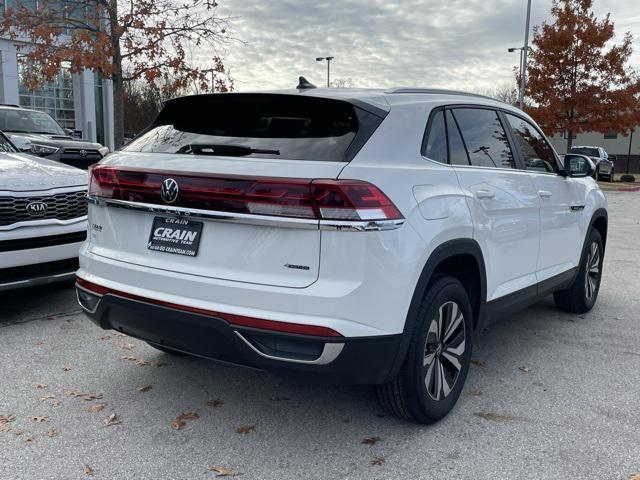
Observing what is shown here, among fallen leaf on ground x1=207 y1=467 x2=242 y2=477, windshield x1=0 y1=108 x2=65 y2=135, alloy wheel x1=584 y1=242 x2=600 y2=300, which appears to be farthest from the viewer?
windshield x1=0 y1=108 x2=65 y2=135

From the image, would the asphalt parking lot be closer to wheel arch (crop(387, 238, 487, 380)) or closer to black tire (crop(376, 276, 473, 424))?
black tire (crop(376, 276, 473, 424))

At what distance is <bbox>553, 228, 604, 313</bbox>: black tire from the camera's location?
546 centimetres

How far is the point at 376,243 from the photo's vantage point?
8.82 ft

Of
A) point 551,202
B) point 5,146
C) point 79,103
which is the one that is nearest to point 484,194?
point 551,202

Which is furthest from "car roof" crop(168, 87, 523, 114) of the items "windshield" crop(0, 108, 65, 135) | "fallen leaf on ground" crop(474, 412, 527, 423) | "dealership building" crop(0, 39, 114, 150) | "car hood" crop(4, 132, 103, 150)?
"dealership building" crop(0, 39, 114, 150)

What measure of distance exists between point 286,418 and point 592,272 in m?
3.70

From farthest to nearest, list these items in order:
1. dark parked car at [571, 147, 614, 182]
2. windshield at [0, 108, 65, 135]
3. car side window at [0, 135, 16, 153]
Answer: dark parked car at [571, 147, 614, 182]
windshield at [0, 108, 65, 135]
car side window at [0, 135, 16, 153]

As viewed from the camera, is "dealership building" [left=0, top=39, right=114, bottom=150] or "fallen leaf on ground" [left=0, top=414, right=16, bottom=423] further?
"dealership building" [left=0, top=39, right=114, bottom=150]

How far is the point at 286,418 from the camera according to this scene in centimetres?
342

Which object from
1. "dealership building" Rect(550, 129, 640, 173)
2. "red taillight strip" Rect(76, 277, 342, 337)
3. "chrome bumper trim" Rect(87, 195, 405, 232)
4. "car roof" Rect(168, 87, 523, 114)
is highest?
"dealership building" Rect(550, 129, 640, 173)

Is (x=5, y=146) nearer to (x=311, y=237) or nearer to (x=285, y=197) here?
(x=285, y=197)

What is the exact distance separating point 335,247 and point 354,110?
0.75 metres

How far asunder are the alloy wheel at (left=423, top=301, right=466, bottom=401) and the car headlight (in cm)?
907

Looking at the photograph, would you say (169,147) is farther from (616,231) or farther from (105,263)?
(616,231)
